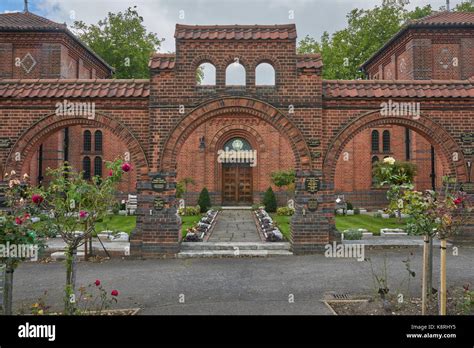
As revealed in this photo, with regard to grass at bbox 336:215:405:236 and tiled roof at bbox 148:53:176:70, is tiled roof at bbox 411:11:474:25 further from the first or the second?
tiled roof at bbox 148:53:176:70

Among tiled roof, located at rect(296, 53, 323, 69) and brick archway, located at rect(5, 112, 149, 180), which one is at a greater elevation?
tiled roof, located at rect(296, 53, 323, 69)

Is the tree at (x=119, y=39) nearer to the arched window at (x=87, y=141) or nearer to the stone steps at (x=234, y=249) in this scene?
the arched window at (x=87, y=141)

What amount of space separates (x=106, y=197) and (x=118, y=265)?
4400 millimetres

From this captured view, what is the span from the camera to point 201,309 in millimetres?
6336

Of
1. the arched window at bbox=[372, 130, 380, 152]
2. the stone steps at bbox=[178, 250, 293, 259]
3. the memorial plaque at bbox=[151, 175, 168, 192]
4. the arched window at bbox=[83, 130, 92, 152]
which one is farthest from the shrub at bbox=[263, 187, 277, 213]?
the memorial plaque at bbox=[151, 175, 168, 192]

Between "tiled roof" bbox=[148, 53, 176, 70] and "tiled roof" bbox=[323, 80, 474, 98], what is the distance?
4545mm

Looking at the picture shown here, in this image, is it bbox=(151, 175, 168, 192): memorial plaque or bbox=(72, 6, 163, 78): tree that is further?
bbox=(72, 6, 163, 78): tree

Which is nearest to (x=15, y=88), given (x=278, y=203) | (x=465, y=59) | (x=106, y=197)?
(x=106, y=197)

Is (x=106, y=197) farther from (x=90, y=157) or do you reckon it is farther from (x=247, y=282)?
(x=90, y=157)

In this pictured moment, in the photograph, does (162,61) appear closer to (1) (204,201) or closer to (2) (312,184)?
(2) (312,184)

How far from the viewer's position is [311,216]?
1097cm

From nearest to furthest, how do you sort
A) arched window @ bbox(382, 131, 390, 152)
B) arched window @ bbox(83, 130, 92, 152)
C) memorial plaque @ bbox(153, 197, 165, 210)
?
memorial plaque @ bbox(153, 197, 165, 210) → arched window @ bbox(382, 131, 390, 152) → arched window @ bbox(83, 130, 92, 152)

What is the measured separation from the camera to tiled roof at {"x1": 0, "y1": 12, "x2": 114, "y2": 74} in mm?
21734
